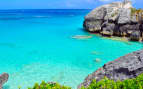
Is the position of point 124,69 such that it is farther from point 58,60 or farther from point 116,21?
point 116,21

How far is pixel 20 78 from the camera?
13.6 meters

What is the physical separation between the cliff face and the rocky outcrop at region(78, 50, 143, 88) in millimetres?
18109

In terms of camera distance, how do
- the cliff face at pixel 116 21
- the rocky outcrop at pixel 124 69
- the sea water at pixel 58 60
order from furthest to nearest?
the cliff face at pixel 116 21
the sea water at pixel 58 60
the rocky outcrop at pixel 124 69

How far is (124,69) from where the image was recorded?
9172 mm

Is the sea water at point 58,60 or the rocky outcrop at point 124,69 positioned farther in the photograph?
the sea water at point 58,60

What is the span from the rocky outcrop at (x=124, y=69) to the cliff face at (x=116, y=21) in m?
18.1

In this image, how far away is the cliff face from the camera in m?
27.3

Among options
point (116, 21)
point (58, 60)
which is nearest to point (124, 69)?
point (58, 60)

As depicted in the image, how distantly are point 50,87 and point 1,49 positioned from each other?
19823 mm

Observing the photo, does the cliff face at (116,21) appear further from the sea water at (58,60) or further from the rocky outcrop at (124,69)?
the rocky outcrop at (124,69)

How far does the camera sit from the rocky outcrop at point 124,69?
8.78 meters

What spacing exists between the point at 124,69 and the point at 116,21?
2224cm

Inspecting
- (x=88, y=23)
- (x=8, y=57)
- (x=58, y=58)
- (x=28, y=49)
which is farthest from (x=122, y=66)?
(x=88, y=23)

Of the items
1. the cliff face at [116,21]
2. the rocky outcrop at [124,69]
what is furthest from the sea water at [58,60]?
the rocky outcrop at [124,69]
